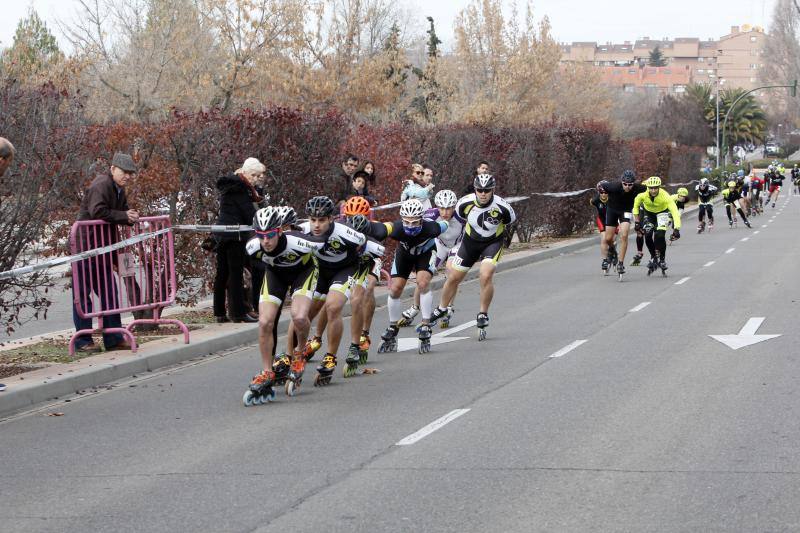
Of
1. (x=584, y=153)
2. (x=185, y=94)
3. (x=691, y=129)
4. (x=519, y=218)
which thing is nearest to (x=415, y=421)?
(x=519, y=218)

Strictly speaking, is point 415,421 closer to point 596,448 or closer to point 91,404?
point 596,448

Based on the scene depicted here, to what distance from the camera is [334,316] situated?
10789 mm

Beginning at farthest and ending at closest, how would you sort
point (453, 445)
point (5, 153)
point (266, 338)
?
point (266, 338) → point (5, 153) → point (453, 445)

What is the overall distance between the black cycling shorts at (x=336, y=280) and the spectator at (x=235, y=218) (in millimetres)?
3305

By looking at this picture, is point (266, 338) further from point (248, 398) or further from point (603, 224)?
point (603, 224)

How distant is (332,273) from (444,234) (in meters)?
4.97

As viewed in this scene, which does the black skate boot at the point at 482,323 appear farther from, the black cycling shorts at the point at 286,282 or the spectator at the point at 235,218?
the black cycling shorts at the point at 286,282

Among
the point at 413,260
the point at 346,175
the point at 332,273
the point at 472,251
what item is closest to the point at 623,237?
the point at 346,175

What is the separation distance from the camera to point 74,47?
46094mm

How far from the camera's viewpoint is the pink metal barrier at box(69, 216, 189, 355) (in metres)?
11.9

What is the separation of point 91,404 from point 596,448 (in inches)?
180

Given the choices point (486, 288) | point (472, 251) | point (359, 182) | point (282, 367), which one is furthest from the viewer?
point (359, 182)

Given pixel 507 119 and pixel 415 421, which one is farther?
pixel 507 119

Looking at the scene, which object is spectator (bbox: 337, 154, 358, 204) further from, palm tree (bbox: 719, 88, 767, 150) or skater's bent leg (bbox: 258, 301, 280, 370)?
palm tree (bbox: 719, 88, 767, 150)
